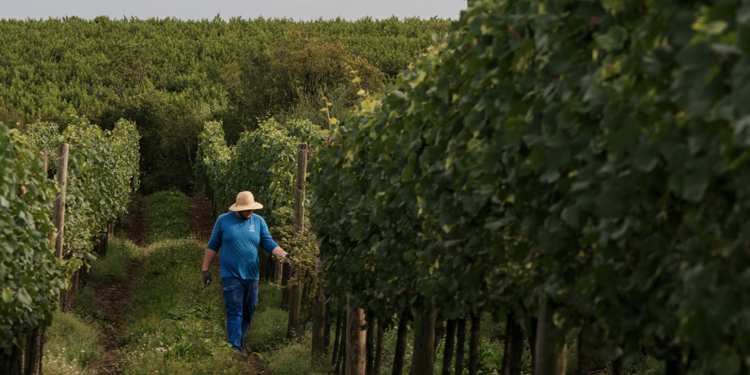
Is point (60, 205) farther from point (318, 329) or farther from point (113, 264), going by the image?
point (113, 264)

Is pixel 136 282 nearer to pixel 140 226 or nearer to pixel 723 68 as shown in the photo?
pixel 140 226

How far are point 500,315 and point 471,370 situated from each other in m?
1.01

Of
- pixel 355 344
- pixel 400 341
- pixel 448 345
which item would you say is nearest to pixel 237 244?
pixel 355 344

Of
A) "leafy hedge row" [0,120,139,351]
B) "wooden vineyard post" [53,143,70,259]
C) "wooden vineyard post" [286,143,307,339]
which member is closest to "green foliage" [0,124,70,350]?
"leafy hedge row" [0,120,139,351]

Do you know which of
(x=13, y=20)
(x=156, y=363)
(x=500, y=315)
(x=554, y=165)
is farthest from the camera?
(x=13, y=20)

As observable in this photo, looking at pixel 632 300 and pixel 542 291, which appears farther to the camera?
pixel 542 291

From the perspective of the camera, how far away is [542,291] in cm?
261

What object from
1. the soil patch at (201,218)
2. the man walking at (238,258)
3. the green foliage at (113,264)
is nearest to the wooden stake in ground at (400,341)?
the man walking at (238,258)

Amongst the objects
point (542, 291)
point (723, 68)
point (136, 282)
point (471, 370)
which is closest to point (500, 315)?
point (542, 291)

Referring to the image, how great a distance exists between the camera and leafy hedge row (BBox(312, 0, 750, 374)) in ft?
5.11

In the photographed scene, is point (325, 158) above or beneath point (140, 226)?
beneath

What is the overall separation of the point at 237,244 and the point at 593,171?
6806 mm

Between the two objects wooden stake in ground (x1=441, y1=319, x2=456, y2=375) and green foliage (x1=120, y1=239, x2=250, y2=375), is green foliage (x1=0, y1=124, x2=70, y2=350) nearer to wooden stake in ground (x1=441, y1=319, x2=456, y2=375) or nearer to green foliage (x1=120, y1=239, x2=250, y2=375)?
green foliage (x1=120, y1=239, x2=250, y2=375)

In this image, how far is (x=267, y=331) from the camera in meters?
9.11
